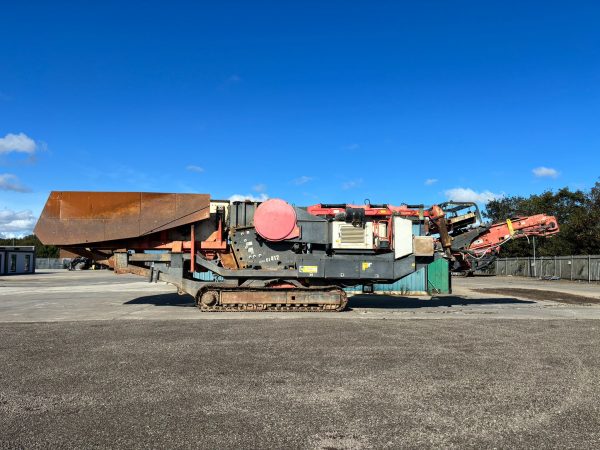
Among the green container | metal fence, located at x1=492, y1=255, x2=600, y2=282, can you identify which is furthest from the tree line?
the green container

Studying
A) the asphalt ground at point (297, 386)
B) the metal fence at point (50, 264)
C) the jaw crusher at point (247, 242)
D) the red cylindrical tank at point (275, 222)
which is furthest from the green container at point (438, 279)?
the metal fence at point (50, 264)

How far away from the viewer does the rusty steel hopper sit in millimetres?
12305

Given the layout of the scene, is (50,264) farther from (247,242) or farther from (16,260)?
(247,242)

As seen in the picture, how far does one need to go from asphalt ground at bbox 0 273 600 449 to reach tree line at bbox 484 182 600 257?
32.7 m

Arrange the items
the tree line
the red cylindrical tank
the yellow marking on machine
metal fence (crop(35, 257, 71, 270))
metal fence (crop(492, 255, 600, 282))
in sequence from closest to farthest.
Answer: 1. the red cylindrical tank
2. the yellow marking on machine
3. metal fence (crop(492, 255, 600, 282))
4. the tree line
5. metal fence (crop(35, 257, 71, 270))

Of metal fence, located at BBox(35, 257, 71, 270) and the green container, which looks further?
metal fence, located at BBox(35, 257, 71, 270)

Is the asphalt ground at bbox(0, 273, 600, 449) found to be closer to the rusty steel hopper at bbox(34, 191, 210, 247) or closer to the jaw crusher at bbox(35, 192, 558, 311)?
the jaw crusher at bbox(35, 192, 558, 311)

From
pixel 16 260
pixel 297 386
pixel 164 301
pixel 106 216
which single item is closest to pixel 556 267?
pixel 164 301

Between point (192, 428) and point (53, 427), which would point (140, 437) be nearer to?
point (192, 428)

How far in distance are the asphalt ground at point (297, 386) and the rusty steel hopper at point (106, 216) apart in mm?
3069

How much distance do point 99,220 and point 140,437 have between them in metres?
9.63

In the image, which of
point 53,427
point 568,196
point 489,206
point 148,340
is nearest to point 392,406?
point 53,427

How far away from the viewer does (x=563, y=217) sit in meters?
56.8

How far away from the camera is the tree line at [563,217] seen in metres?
42.3
